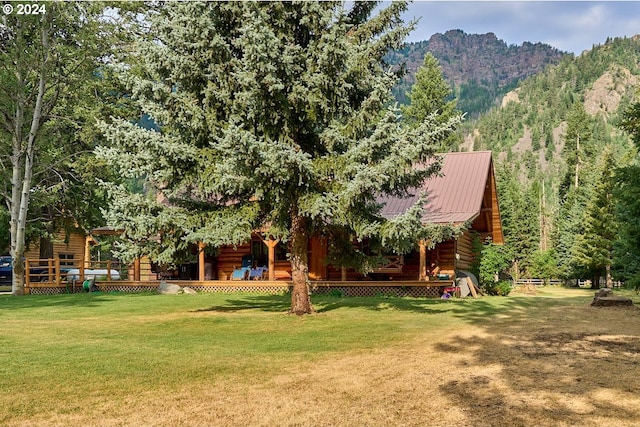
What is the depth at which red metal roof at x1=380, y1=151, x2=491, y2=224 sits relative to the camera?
23.1 meters

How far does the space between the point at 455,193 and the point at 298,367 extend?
18.6 metres

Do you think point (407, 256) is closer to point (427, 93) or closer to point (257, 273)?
point (257, 273)

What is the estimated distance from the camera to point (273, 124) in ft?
42.9

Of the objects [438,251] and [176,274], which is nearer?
[438,251]

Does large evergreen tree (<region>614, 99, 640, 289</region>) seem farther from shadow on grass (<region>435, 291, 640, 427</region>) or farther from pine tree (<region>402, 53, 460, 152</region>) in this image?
pine tree (<region>402, 53, 460, 152</region>)

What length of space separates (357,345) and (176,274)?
20.2 meters

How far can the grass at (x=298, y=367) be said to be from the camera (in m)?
5.48

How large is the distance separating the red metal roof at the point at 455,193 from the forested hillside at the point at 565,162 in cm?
431

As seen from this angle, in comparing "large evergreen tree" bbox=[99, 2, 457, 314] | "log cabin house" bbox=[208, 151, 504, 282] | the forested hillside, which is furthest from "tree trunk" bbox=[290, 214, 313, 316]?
the forested hillside

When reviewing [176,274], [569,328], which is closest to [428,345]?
[569,328]

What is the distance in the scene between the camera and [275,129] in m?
13.3

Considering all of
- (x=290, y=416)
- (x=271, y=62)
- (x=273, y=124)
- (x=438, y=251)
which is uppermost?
(x=271, y=62)

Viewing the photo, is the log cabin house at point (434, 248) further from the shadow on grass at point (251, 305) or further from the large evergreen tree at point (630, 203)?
the large evergreen tree at point (630, 203)

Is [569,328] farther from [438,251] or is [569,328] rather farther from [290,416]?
[438,251]
